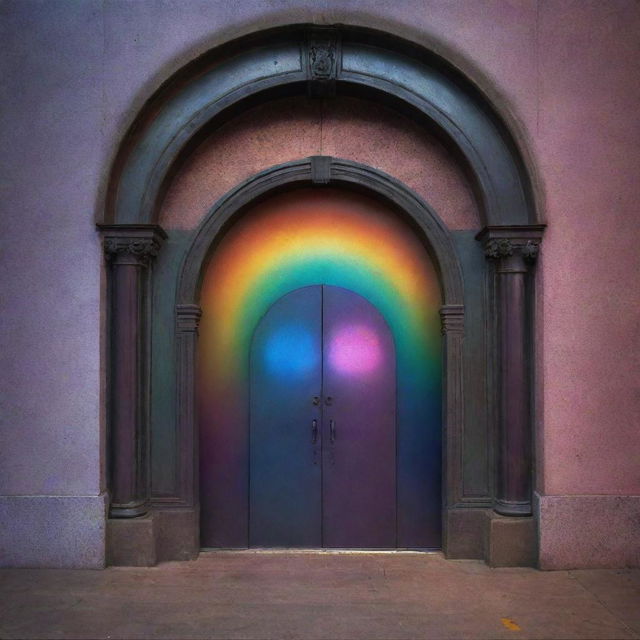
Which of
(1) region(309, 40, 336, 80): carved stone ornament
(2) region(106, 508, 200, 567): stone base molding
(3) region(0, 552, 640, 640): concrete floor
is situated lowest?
(3) region(0, 552, 640, 640): concrete floor

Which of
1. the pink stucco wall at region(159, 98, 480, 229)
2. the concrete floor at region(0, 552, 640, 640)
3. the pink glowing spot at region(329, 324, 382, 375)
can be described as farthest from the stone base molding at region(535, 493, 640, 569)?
the pink stucco wall at region(159, 98, 480, 229)

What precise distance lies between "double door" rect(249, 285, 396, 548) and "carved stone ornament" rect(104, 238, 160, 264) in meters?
1.41

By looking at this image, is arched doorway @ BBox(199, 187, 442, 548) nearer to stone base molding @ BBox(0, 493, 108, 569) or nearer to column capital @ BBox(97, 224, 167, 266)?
column capital @ BBox(97, 224, 167, 266)

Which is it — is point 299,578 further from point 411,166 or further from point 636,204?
point 636,204

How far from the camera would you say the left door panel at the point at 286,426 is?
668 centimetres

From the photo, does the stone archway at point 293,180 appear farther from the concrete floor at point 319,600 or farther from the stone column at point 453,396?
the concrete floor at point 319,600

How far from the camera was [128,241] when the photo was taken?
6156mm

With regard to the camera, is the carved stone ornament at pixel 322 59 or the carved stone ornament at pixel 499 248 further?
the carved stone ornament at pixel 322 59

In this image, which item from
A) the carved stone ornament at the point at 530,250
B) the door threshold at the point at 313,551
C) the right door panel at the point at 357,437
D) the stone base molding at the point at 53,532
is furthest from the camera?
the right door panel at the point at 357,437

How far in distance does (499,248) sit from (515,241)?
0.16 metres

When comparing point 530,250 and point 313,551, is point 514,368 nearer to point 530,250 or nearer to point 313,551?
point 530,250

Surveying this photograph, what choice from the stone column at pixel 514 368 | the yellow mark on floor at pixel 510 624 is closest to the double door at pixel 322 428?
the stone column at pixel 514 368

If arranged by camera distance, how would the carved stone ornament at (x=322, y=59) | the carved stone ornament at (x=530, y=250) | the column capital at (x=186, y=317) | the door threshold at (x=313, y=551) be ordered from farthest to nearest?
the door threshold at (x=313, y=551) < the column capital at (x=186, y=317) < the carved stone ornament at (x=322, y=59) < the carved stone ornament at (x=530, y=250)

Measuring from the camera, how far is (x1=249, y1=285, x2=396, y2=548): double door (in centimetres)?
667
